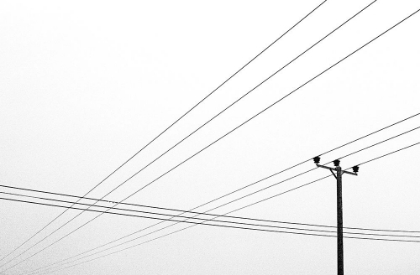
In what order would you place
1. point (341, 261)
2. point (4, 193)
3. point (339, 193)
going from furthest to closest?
point (4, 193), point (339, 193), point (341, 261)

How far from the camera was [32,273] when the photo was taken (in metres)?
193

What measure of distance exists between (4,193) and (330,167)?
17271mm

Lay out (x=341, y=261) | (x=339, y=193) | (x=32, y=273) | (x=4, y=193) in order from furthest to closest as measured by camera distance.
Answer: (x=32, y=273)
(x=4, y=193)
(x=339, y=193)
(x=341, y=261)

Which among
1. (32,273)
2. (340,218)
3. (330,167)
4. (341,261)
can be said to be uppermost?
(32,273)

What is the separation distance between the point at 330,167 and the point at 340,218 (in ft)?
7.00

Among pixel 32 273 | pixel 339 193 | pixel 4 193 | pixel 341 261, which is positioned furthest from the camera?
pixel 32 273

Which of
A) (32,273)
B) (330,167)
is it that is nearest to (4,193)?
(330,167)

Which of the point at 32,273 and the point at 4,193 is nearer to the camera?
the point at 4,193

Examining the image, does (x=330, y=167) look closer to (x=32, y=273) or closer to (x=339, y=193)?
(x=339, y=193)

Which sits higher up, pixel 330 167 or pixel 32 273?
pixel 32 273

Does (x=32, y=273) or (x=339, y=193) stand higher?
(x=32, y=273)

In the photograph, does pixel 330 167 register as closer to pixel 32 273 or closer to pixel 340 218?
pixel 340 218

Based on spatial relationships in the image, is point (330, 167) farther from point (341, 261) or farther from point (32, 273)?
point (32, 273)

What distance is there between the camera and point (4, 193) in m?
26.0
